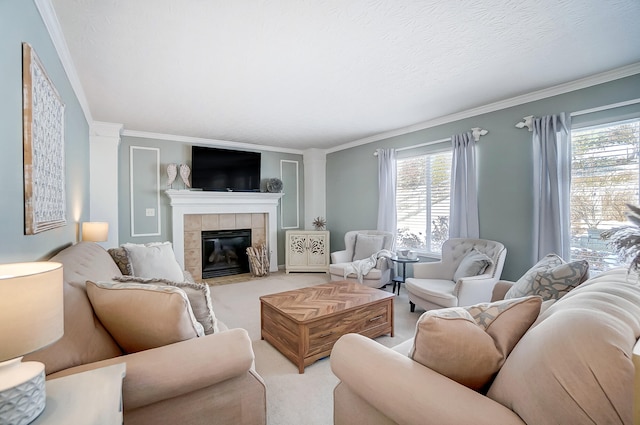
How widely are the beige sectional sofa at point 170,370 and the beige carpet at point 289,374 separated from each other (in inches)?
20.0

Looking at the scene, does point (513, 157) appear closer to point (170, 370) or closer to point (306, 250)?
point (306, 250)

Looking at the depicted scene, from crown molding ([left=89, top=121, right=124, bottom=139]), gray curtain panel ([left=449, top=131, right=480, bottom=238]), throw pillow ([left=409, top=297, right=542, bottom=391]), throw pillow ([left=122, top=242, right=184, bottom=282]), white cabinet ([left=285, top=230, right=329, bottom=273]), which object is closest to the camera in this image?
throw pillow ([left=409, top=297, right=542, bottom=391])

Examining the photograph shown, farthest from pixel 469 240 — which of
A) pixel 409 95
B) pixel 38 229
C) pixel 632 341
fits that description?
pixel 38 229

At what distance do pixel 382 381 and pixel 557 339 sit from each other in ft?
1.86

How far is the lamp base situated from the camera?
2.25ft

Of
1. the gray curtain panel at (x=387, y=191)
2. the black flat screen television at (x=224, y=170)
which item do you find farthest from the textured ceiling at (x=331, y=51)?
the black flat screen television at (x=224, y=170)

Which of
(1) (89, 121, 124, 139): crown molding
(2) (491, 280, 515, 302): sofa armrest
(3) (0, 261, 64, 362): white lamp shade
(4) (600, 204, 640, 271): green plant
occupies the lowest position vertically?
(2) (491, 280, 515, 302): sofa armrest

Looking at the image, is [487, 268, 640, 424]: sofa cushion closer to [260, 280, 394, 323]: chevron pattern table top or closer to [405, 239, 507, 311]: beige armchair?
[260, 280, 394, 323]: chevron pattern table top

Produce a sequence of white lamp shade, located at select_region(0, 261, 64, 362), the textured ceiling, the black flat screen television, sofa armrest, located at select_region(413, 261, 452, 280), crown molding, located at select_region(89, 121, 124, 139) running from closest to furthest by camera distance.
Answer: white lamp shade, located at select_region(0, 261, 64, 362) < the textured ceiling < sofa armrest, located at select_region(413, 261, 452, 280) < crown molding, located at select_region(89, 121, 124, 139) < the black flat screen television

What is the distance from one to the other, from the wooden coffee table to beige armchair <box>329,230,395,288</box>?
1067 millimetres

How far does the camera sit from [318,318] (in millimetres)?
2215

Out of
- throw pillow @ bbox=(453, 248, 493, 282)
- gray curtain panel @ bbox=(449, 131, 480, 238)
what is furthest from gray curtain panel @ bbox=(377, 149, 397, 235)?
throw pillow @ bbox=(453, 248, 493, 282)

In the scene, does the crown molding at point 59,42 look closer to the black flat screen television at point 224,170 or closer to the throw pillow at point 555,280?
the black flat screen television at point 224,170

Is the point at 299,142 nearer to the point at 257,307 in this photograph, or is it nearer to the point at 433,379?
the point at 257,307
